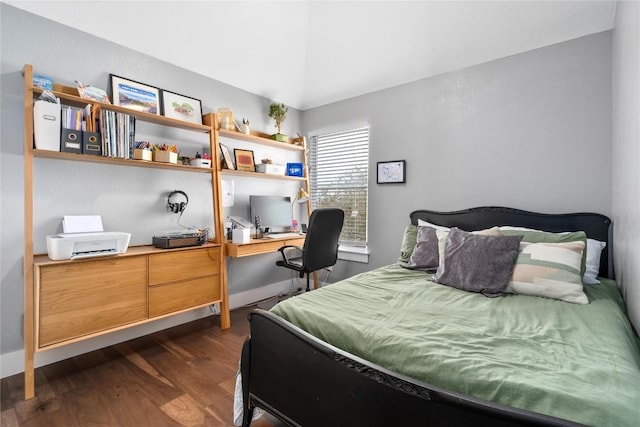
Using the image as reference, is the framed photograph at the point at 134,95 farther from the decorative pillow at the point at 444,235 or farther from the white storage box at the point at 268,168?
the decorative pillow at the point at 444,235

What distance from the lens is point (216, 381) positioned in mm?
1962

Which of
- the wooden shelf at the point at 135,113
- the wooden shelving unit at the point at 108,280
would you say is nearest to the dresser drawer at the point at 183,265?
the wooden shelving unit at the point at 108,280

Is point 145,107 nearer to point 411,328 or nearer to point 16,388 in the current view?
point 16,388

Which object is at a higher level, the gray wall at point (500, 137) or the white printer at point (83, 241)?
the gray wall at point (500, 137)

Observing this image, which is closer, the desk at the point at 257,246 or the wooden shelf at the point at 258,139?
the desk at the point at 257,246

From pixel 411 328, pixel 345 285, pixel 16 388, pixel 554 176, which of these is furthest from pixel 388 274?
pixel 16 388

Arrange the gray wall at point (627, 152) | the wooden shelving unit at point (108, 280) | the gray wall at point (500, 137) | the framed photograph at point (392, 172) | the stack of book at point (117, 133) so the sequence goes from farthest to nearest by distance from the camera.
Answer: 1. the framed photograph at point (392, 172)
2. the gray wall at point (500, 137)
3. the stack of book at point (117, 133)
4. the wooden shelving unit at point (108, 280)
5. the gray wall at point (627, 152)

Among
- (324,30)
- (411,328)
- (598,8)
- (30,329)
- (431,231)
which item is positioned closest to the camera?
(411,328)

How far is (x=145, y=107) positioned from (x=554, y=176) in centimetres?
346

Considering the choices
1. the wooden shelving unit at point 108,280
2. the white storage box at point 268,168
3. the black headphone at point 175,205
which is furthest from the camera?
the white storage box at point 268,168

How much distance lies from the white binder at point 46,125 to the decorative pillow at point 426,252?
2.68 metres

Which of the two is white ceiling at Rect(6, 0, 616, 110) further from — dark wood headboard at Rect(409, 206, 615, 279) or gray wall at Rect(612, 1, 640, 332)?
dark wood headboard at Rect(409, 206, 615, 279)

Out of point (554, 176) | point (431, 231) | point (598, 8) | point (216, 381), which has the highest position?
point (598, 8)

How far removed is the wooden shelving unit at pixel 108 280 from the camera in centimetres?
182
